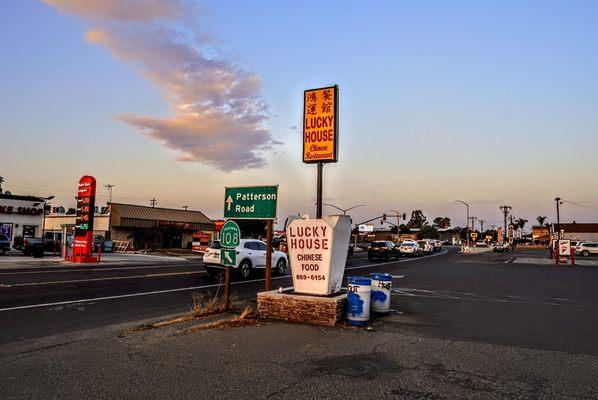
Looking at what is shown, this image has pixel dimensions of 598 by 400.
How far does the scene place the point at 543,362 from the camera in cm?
675

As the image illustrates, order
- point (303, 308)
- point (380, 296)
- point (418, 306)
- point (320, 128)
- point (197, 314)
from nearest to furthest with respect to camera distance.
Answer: point (303, 308)
point (197, 314)
point (380, 296)
point (320, 128)
point (418, 306)

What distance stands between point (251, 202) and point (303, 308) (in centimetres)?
270

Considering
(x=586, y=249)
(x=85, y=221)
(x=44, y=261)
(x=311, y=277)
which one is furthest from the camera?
(x=586, y=249)

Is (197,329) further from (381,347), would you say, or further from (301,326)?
(381,347)

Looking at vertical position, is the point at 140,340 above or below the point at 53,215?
below

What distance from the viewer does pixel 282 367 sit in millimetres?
6230

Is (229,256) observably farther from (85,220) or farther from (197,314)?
(85,220)

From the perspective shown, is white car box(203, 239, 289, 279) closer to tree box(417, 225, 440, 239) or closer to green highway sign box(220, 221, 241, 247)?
green highway sign box(220, 221, 241, 247)

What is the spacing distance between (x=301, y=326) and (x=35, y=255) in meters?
32.6

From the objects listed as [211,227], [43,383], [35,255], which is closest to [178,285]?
[43,383]

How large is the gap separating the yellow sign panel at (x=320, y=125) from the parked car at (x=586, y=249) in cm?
5874

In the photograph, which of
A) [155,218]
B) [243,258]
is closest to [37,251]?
[243,258]

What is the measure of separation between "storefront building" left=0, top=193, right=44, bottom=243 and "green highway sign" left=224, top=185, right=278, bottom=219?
48559mm

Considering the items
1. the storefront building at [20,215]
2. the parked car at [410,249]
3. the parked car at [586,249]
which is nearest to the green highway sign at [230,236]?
the parked car at [410,249]
